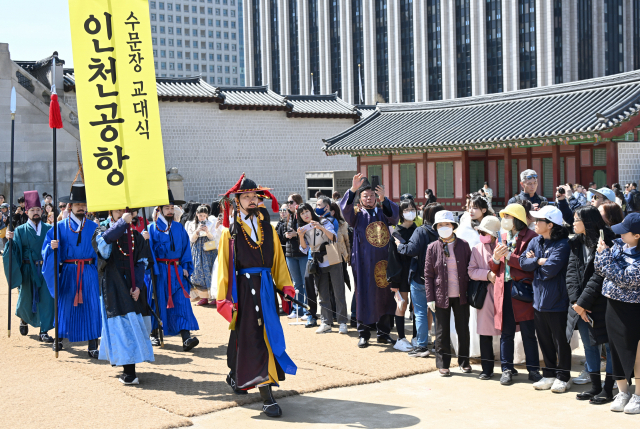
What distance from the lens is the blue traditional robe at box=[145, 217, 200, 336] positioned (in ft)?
25.6

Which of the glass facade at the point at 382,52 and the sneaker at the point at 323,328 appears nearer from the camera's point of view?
the sneaker at the point at 323,328

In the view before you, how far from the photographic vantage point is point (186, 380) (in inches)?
252

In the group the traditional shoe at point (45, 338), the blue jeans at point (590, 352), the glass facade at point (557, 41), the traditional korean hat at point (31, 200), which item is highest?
the glass facade at point (557, 41)

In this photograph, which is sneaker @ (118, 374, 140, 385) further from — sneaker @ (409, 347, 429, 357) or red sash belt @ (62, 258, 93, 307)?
sneaker @ (409, 347, 429, 357)

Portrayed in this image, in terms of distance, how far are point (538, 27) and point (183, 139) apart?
35144 millimetres

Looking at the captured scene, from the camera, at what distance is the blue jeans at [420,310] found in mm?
7090

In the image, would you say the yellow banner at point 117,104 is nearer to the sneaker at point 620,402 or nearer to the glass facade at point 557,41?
the sneaker at point 620,402

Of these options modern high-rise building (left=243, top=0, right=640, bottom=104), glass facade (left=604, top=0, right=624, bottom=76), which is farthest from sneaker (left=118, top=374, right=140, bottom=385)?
glass facade (left=604, top=0, right=624, bottom=76)

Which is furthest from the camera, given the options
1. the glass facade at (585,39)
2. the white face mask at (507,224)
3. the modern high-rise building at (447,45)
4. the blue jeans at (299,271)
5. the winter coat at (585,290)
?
the glass facade at (585,39)

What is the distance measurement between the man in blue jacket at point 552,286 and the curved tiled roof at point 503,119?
39.3 ft

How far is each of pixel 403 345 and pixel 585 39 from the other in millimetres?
54028

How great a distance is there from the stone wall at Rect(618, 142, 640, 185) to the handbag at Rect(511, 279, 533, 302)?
41.2 feet

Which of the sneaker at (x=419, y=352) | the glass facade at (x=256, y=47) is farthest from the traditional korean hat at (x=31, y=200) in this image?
the glass facade at (x=256, y=47)

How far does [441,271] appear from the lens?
6438 millimetres
